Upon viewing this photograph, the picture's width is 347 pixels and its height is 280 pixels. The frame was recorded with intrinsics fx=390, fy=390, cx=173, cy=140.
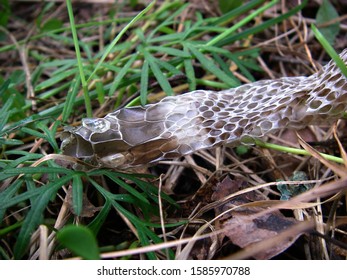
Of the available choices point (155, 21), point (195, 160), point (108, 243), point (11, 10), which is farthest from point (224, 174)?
point (11, 10)

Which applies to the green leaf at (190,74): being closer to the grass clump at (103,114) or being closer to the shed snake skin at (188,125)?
the grass clump at (103,114)

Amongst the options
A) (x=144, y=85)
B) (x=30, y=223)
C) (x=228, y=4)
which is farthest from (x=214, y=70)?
(x=30, y=223)

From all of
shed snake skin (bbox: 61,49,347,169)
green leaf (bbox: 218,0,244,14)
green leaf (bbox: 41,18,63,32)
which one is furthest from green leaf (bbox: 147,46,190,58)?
green leaf (bbox: 41,18,63,32)

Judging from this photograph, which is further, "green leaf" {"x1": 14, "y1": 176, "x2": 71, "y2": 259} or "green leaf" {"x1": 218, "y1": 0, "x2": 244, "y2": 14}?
"green leaf" {"x1": 218, "y1": 0, "x2": 244, "y2": 14}

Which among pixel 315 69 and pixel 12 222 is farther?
pixel 315 69

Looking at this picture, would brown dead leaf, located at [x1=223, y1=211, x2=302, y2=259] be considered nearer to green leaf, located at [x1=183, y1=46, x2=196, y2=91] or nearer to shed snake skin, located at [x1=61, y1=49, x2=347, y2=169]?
shed snake skin, located at [x1=61, y1=49, x2=347, y2=169]

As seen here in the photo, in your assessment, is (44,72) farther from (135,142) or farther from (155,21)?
(135,142)
